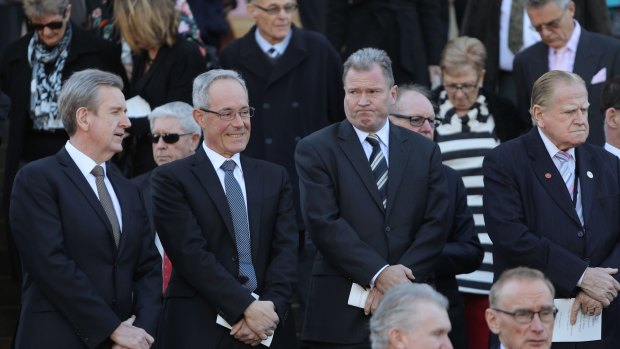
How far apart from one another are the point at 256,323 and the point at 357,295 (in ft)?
1.97

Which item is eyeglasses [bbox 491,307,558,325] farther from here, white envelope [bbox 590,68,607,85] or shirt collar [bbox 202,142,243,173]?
white envelope [bbox 590,68,607,85]

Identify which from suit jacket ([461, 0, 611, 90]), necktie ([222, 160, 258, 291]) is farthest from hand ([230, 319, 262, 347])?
suit jacket ([461, 0, 611, 90])

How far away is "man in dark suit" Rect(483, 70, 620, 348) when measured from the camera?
745cm

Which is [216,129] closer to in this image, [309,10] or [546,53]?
[546,53]

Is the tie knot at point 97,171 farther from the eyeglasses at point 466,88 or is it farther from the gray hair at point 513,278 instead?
the eyeglasses at point 466,88

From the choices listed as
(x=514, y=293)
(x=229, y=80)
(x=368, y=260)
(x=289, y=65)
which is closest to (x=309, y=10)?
(x=289, y=65)

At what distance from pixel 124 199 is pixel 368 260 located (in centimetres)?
132

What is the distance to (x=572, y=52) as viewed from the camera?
9.59 metres

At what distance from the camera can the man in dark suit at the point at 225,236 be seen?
7219 mm

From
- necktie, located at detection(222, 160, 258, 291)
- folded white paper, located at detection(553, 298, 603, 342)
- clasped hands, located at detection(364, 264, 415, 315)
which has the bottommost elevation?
folded white paper, located at detection(553, 298, 603, 342)

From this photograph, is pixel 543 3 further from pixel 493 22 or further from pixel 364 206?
pixel 364 206

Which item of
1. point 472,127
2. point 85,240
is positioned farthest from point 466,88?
point 85,240

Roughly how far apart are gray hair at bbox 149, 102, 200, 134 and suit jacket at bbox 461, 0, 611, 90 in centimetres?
268

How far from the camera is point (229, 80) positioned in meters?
7.72
